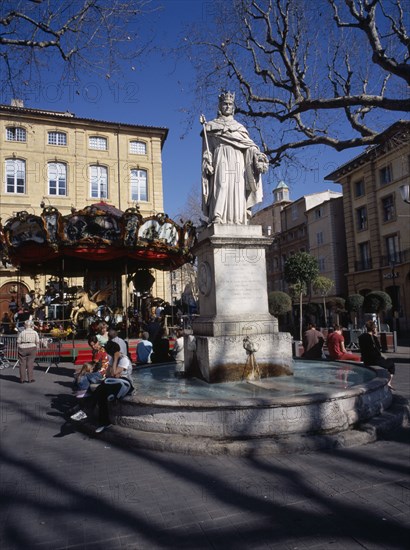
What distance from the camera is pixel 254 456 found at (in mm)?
4512

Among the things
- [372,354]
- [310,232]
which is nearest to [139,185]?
[310,232]

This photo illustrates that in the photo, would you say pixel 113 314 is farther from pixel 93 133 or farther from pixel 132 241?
pixel 93 133

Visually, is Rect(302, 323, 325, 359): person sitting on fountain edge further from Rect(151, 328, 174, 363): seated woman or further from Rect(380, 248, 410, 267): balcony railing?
Rect(380, 248, 410, 267): balcony railing

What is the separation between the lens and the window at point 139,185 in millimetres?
31266

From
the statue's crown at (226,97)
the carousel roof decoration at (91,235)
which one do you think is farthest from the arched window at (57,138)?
the statue's crown at (226,97)

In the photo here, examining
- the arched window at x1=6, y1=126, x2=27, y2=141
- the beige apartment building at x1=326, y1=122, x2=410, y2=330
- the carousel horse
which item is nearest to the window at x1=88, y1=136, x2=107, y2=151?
the arched window at x1=6, y1=126, x2=27, y2=141

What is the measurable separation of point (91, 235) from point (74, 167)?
1669 cm

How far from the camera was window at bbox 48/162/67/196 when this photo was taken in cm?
2983

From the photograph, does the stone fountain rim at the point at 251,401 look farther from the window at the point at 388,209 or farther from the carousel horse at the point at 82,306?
the window at the point at 388,209

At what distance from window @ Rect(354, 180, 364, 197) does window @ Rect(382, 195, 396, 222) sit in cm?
301

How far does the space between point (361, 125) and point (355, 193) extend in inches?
1071

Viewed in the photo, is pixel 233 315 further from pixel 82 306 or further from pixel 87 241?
pixel 82 306

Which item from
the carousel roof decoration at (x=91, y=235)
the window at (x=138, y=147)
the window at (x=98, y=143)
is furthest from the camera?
the window at (x=138, y=147)

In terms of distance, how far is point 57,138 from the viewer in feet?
100
